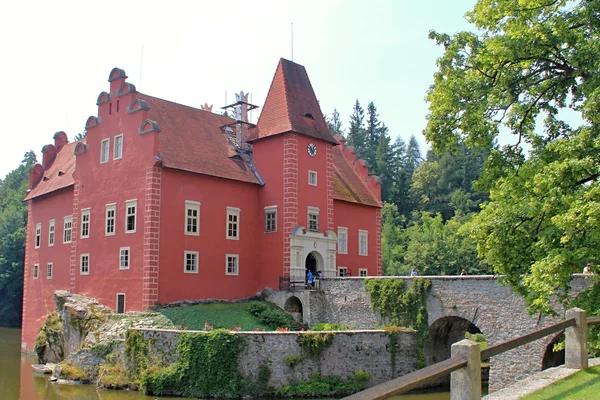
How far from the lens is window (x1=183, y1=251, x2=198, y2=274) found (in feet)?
94.9

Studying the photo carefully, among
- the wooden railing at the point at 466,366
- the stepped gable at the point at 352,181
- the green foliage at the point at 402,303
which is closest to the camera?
the wooden railing at the point at 466,366

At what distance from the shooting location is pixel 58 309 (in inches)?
1206

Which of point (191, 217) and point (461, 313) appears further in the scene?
point (191, 217)

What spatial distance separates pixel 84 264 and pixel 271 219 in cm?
974

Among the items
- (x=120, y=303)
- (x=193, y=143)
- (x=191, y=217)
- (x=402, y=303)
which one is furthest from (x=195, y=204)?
(x=402, y=303)

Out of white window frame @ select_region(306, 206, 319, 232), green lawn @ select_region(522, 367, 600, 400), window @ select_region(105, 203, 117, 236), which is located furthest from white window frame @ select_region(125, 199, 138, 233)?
green lawn @ select_region(522, 367, 600, 400)

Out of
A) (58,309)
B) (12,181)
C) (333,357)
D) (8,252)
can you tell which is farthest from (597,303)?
(12,181)

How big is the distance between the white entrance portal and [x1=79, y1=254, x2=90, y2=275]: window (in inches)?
404

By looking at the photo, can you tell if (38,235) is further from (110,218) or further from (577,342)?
(577,342)

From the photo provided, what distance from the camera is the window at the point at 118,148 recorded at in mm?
30641

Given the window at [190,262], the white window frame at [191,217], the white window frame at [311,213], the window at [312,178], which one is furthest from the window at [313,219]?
the window at [190,262]

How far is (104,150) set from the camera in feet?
104

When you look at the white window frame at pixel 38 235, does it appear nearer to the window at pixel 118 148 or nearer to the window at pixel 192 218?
the window at pixel 118 148

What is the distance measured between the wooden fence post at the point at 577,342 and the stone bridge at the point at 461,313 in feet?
32.4
